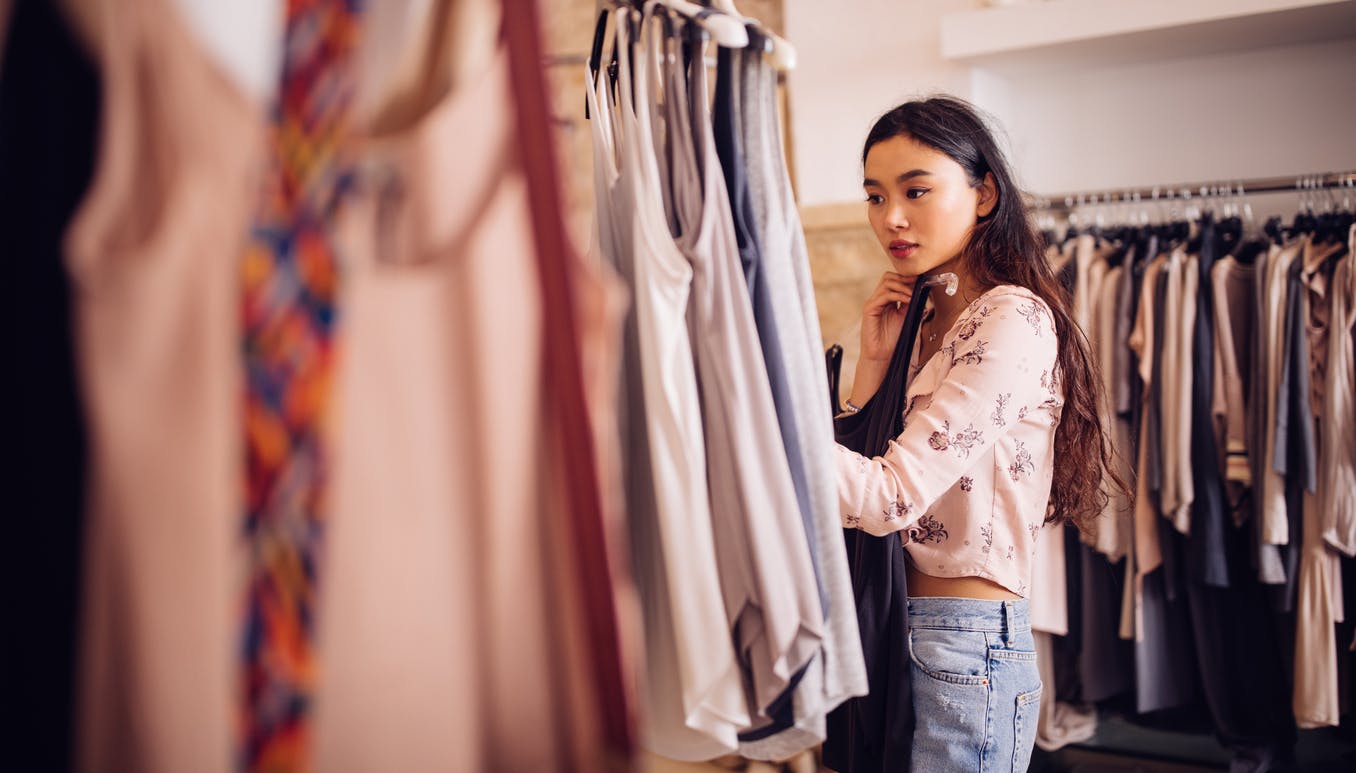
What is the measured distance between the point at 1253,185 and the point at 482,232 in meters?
2.58

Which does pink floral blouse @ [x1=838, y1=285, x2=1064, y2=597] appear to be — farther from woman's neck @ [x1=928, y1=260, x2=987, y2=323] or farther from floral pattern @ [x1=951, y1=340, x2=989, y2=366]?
woman's neck @ [x1=928, y1=260, x2=987, y2=323]

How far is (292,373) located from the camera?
55cm

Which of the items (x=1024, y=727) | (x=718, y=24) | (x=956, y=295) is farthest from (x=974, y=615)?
(x=718, y=24)

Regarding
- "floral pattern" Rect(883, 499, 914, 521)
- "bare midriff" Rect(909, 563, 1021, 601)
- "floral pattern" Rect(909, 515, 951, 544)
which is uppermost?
"floral pattern" Rect(883, 499, 914, 521)

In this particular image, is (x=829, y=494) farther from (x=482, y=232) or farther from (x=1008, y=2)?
(x=1008, y=2)

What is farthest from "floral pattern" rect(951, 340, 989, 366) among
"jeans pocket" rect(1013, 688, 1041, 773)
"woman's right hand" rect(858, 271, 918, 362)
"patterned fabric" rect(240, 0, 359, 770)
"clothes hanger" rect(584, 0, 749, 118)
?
"patterned fabric" rect(240, 0, 359, 770)

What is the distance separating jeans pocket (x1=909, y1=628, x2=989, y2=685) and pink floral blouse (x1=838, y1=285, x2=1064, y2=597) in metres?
0.09

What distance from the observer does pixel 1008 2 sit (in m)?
2.72

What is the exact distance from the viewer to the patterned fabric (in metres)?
0.54

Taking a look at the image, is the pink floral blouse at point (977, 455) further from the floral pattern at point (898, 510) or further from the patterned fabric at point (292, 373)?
the patterned fabric at point (292, 373)

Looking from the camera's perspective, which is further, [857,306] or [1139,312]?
[857,306]

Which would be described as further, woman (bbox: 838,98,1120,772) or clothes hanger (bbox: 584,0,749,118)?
woman (bbox: 838,98,1120,772)

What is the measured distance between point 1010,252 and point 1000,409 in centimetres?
35

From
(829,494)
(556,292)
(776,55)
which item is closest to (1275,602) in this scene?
(829,494)
